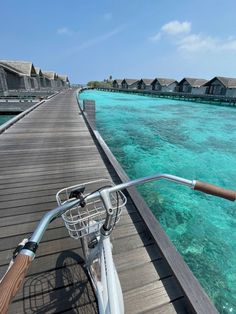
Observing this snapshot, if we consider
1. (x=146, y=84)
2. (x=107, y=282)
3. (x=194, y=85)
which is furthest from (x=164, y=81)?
(x=107, y=282)

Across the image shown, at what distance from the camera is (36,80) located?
1372 inches

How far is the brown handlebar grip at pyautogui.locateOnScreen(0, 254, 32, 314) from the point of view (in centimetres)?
71

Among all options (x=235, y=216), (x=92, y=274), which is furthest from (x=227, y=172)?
(x=92, y=274)

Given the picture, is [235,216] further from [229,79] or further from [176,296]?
[229,79]

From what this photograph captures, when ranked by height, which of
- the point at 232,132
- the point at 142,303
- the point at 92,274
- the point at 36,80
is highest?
the point at 36,80

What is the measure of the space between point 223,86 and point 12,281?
4940cm

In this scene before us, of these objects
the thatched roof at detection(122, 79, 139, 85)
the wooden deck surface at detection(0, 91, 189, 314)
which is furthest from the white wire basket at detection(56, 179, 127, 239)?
the thatched roof at detection(122, 79, 139, 85)

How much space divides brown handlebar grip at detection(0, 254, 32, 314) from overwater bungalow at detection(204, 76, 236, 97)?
1919 inches

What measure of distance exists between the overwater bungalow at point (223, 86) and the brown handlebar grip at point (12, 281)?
160ft

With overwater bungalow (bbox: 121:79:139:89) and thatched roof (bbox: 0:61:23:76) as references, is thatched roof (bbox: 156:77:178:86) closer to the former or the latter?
overwater bungalow (bbox: 121:79:139:89)

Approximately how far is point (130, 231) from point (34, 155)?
3.85 meters

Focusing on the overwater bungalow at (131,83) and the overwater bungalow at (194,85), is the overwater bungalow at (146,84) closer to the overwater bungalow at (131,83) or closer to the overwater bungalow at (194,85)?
the overwater bungalow at (131,83)

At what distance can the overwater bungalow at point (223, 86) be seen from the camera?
4088cm

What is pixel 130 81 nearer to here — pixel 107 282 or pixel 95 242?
pixel 95 242
